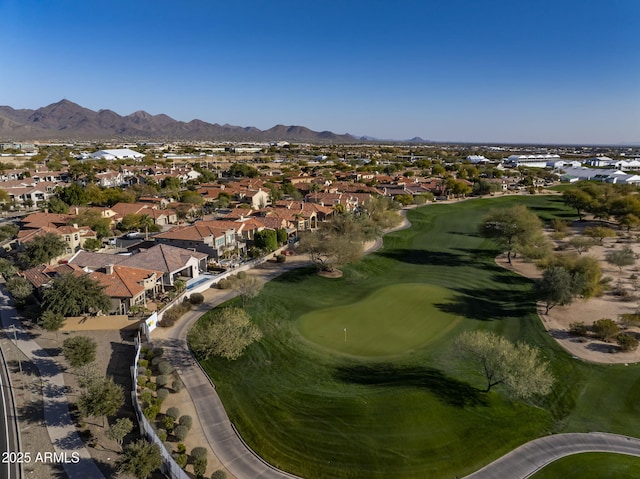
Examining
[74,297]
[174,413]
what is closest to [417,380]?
[174,413]

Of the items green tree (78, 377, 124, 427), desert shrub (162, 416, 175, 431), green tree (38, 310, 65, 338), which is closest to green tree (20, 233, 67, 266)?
green tree (38, 310, 65, 338)

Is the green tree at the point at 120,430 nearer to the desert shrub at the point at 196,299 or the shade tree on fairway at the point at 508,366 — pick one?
the desert shrub at the point at 196,299

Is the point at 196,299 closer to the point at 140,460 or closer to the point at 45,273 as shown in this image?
the point at 45,273

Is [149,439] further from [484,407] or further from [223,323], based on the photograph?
[484,407]

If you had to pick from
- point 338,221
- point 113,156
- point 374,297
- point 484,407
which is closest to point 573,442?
point 484,407

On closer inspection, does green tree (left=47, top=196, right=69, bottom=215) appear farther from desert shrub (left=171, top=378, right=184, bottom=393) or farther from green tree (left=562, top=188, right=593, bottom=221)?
green tree (left=562, top=188, right=593, bottom=221)

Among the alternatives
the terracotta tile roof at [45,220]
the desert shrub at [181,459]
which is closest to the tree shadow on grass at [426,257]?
the desert shrub at [181,459]

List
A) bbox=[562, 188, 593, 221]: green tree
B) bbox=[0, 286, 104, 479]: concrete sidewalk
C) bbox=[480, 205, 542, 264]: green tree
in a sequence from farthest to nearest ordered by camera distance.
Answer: bbox=[562, 188, 593, 221]: green tree, bbox=[480, 205, 542, 264]: green tree, bbox=[0, 286, 104, 479]: concrete sidewalk
